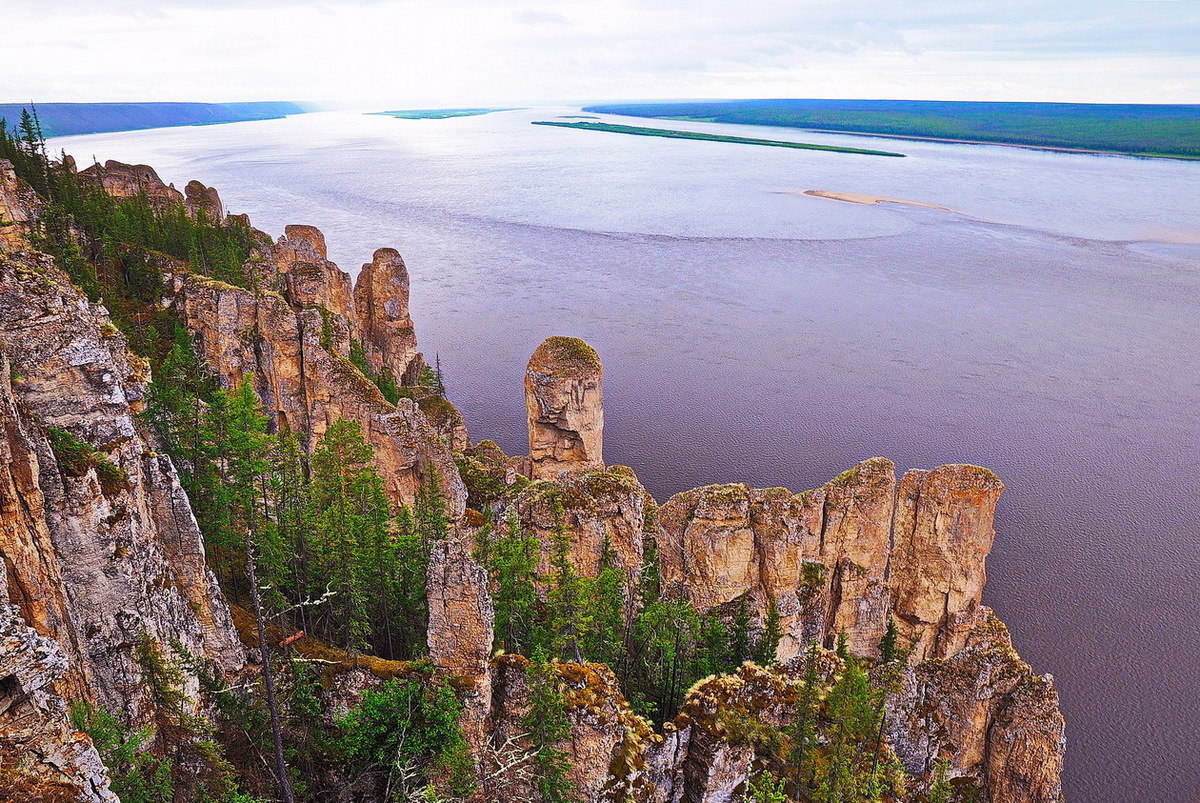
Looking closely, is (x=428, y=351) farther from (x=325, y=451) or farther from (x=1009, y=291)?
(x=1009, y=291)

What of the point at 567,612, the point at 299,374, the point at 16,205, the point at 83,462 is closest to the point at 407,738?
the point at 567,612

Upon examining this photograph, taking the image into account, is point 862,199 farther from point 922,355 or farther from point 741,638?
point 741,638

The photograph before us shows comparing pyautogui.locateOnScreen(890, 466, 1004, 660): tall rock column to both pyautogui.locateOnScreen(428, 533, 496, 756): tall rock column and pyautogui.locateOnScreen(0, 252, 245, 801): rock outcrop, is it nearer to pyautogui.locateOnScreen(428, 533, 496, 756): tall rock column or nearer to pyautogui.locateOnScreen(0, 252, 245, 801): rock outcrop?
pyautogui.locateOnScreen(428, 533, 496, 756): tall rock column

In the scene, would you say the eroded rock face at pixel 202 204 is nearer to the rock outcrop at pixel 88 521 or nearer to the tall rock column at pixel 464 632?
the rock outcrop at pixel 88 521

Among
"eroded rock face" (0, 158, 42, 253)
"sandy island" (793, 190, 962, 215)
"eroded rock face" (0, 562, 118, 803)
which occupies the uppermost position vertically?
"sandy island" (793, 190, 962, 215)

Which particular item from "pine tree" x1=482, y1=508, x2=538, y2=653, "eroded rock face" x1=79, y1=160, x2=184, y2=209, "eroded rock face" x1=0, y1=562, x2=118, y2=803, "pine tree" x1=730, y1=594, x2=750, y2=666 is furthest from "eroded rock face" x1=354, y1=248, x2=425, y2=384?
"eroded rock face" x1=0, y1=562, x2=118, y2=803

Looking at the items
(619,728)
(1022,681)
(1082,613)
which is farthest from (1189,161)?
(619,728)

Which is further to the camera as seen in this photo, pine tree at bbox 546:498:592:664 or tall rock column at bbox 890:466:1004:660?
tall rock column at bbox 890:466:1004:660

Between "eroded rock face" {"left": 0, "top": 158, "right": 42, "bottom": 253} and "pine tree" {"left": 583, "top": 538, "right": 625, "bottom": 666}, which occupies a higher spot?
"eroded rock face" {"left": 0, "top": 158, "right": 42, "bottom": 253}
